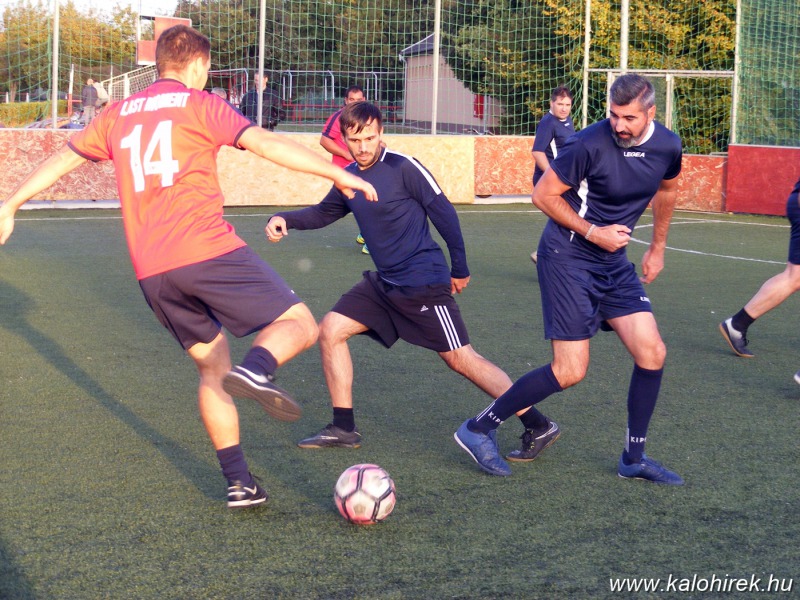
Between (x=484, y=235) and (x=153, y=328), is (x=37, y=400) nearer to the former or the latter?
(x=153, y=328)

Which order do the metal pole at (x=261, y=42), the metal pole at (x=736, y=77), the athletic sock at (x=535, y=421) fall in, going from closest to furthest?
the athletic sock at (x=535, y=421)
the metal pole at (x=261, y=42)
the metal pole at (x=736, y=77)

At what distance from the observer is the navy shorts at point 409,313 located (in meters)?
5.04

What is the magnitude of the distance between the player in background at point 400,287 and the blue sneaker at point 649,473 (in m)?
0.47

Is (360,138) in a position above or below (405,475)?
above

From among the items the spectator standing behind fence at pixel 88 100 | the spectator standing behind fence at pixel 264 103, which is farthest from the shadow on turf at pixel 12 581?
the spectator standing behind fence at pixel 264 103

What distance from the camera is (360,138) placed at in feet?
16.1

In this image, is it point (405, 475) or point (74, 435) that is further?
point (74, 435)

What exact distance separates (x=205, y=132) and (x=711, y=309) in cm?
603

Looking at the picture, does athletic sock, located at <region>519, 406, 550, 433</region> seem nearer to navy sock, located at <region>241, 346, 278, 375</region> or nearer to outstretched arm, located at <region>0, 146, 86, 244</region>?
navy sock, located at <region>241, 346, 278, 375</region>

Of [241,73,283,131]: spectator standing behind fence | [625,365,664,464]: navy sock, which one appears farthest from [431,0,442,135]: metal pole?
[625,365,664,464]: navy sock

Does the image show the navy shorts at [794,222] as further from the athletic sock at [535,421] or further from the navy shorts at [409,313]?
the navy shorts at [409,313]

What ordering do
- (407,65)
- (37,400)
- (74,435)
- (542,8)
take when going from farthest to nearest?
(542,8) → (407,65) → (37,400) → (74,435)

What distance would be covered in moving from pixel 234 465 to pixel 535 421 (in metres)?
1.56

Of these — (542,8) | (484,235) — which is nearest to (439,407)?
(484,235)
